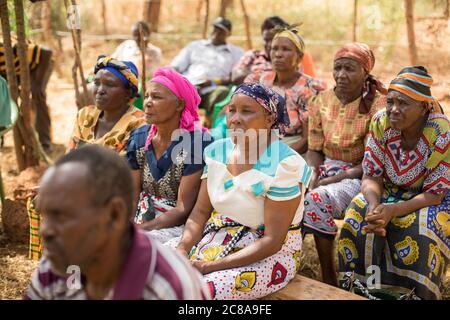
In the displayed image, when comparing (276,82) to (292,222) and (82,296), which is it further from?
(82,296)

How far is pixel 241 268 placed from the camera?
9.46ft

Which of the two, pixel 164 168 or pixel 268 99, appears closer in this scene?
pixel 268 99

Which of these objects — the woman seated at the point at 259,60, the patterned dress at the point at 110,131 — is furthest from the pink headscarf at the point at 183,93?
the woman seated at the point at 259,60

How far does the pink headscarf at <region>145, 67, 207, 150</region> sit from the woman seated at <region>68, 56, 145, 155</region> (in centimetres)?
45

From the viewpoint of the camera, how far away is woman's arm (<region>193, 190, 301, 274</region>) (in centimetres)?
287

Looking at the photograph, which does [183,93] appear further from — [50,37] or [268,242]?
[50,37]

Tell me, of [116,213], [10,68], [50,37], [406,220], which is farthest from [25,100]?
[50,37]

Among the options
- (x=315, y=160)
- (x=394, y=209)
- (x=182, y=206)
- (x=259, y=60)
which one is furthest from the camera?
(x=259, y=60)

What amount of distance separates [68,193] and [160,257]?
0.32 metres

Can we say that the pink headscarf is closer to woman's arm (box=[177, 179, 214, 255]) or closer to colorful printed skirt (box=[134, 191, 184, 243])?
colorful printed skirt (box=[134, 191, 184, 243])

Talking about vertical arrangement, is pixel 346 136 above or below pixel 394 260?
above

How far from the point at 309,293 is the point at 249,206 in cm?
54
